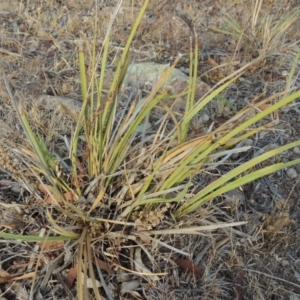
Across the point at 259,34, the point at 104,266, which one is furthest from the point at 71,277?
the point at 259,34

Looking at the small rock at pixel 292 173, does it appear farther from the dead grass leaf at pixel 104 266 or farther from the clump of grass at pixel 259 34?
the dead grass leaf at pixel 104 266

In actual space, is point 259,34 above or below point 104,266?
above

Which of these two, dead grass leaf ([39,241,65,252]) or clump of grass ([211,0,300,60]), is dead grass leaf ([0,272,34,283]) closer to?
dead grass leaf ([39,241,65,252])

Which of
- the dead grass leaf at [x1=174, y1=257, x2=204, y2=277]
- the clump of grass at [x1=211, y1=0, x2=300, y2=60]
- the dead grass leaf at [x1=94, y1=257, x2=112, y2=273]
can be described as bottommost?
the dead grass leaf at [x1=174, y1=257, x2=204, y2=277]

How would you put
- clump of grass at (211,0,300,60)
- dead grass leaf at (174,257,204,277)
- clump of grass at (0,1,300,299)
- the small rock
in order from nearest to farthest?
clump of grass at (0,1,300,299), dead grass leaf at (174,257,204,277), the small rock, clump of grass at (211,0,300,60)

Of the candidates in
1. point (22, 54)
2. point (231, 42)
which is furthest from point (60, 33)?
point (231, 42)

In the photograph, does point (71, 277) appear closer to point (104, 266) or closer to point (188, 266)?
point (104, 266)

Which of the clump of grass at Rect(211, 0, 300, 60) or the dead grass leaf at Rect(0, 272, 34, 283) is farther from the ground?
the clump of grass at Rect(211, 0, 300, 60)

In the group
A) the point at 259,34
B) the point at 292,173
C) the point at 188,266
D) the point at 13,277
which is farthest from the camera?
the point at 259,34

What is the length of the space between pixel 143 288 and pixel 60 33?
1511mm

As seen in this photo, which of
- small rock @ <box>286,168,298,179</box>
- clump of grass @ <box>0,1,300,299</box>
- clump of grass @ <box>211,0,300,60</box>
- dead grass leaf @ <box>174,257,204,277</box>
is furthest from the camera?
clump of grass @ <box>211,0,300,60</box>

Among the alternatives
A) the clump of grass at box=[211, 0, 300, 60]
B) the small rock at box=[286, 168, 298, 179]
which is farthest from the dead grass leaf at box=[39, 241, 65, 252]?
the clump of grass at box=[211, 0, 300, 60]

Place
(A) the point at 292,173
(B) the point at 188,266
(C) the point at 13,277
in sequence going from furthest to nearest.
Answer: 1. (A) the point at 292,173
2. (B) the point at 188,266
3. (C) the point at 13,277

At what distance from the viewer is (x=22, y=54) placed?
7.18 feet
